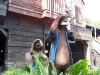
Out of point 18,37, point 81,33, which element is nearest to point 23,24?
point 18,37

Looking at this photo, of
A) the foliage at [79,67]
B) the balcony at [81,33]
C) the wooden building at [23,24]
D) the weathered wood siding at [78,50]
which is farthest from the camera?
the weathered wood siding at [78,50]

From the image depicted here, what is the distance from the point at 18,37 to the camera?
23.4 feet

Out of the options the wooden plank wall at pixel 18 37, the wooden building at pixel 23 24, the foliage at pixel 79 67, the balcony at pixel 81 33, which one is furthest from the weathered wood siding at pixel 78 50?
the foliage at pixel 79 67

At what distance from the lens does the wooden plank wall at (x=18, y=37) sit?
6785mm

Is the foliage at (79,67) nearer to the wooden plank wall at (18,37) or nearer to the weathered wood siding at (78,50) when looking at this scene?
the wooden plank wall at (18,37)

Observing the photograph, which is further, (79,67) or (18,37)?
(18,37)

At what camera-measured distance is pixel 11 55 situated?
675cm

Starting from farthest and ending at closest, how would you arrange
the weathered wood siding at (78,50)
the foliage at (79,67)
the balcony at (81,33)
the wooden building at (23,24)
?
the weathered wood siding at (78,50), the balcony at (81,33), the wooden building at (23,24), the foliage at (79,67)

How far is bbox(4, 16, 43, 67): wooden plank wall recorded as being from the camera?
679cm

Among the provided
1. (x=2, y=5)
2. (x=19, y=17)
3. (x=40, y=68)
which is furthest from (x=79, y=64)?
(x=19, y=17)

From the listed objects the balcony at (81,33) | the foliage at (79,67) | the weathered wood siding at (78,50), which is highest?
the balcony at (81,33)

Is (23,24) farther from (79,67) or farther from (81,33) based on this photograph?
(79,67)

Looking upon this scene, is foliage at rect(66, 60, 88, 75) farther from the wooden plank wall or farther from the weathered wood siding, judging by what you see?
the weathered wood siding

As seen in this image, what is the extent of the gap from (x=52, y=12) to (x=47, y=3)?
431mm
